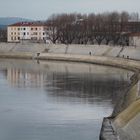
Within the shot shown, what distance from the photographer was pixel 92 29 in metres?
52.9

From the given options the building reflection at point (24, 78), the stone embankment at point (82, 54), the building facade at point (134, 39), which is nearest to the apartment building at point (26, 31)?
the stone embankment at point (82, 54)

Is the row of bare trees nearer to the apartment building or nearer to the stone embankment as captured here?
the stone embankment

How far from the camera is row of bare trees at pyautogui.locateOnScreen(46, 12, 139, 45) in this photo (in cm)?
5097

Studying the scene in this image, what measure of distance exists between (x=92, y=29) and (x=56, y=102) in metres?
33.7

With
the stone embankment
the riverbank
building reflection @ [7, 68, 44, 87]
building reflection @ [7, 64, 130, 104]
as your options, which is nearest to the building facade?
the riverbank

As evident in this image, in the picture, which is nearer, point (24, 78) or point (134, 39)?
point (24, 78)

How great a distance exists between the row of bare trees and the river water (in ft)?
59.2

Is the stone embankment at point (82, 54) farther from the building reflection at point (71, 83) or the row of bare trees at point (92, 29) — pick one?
the row of bare trees at point (92, 29)

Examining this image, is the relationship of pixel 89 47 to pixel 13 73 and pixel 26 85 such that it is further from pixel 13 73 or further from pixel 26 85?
pixel 26 85

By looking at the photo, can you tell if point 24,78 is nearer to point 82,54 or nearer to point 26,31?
point 82,54

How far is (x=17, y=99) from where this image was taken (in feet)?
67.5

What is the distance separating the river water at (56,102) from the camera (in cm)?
1448

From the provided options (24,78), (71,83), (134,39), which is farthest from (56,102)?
(134,39)

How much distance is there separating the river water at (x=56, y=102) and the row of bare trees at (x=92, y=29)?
1805 centimetres
